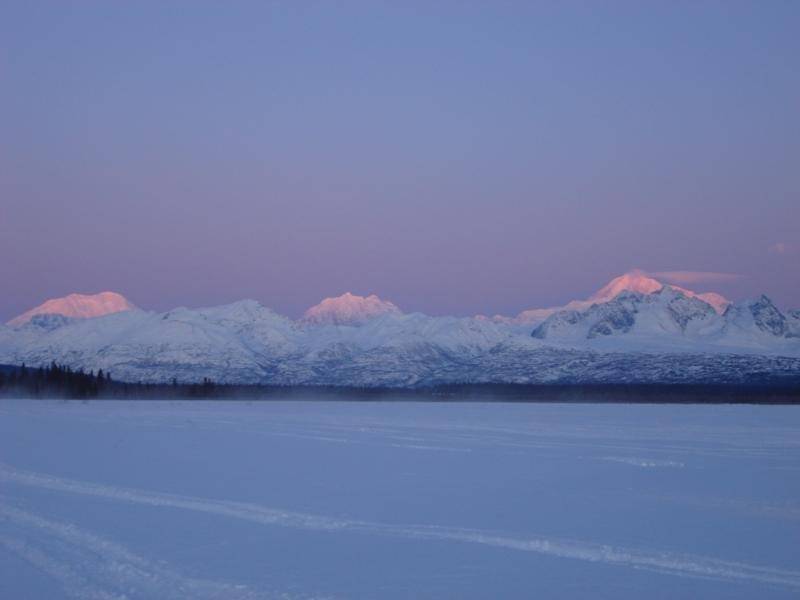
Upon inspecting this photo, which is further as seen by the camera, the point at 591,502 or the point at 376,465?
the point at 376,465

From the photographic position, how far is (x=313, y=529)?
1557 centimetres

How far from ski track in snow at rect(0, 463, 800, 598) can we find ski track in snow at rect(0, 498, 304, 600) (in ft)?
0.04

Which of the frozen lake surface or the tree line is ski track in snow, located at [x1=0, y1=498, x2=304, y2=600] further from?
the tree line

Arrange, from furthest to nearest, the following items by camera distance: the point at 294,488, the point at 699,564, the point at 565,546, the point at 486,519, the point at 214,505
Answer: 1. the point at 294,488
2. the point at 214,505
3. the point at 486,519
4. the point at 565,546
5. the point at 699,564

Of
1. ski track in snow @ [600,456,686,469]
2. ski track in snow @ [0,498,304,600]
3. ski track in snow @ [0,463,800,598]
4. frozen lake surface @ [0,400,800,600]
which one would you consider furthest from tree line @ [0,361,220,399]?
ski track in snow @ [0,498,304,600]

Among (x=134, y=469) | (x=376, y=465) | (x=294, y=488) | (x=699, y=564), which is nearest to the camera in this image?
(x=699, y=564)

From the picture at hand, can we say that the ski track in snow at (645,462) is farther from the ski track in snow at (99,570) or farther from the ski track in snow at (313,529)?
the ski track in snow at (99,570)

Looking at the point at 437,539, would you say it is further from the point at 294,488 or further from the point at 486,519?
the point at 294,488

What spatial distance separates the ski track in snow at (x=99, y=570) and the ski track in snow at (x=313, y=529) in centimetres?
1

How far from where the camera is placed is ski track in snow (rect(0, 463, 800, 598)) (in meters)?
11.8

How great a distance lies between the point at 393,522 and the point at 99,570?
18.5ft

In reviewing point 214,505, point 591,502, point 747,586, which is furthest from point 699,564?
point 214,505

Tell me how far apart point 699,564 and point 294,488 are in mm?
9943

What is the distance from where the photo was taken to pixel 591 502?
18969mm
